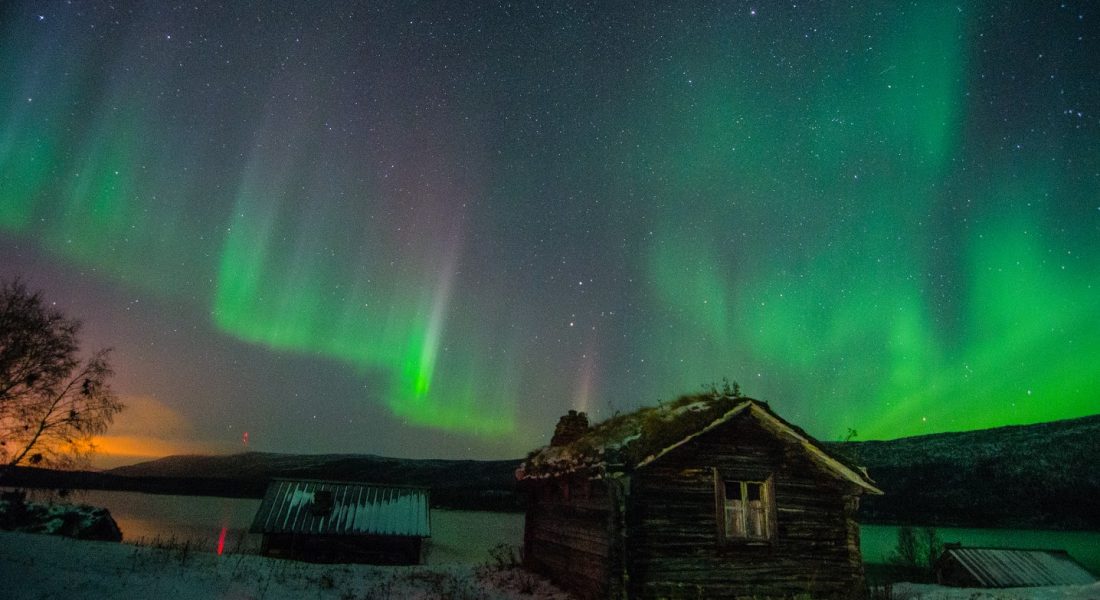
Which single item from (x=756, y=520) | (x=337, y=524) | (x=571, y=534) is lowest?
(x=337, y=524)

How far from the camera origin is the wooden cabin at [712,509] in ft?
45.2

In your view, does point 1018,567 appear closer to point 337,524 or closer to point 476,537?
point 337,524

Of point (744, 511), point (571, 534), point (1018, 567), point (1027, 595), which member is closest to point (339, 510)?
point (571, 534)

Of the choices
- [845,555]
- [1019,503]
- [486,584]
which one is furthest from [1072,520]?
[486,584]

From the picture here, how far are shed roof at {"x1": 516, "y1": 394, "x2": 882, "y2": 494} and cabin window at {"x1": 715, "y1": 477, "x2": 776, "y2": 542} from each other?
1.54 m

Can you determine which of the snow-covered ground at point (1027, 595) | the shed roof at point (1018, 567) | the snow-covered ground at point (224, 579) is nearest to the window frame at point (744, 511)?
the snow-covered ground at point (224, 579)

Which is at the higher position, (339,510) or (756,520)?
(756,520)

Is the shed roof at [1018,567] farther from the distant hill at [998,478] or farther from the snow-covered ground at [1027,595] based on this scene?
the distant hill at [998,478]

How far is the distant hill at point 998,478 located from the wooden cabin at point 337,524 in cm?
5832

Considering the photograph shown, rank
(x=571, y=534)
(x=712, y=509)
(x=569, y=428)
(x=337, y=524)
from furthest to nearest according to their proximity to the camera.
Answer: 1. (x=337, y=524)
2. (x=569, y=428)
3. (x=571, y=534)
4. (x=712, y=509)

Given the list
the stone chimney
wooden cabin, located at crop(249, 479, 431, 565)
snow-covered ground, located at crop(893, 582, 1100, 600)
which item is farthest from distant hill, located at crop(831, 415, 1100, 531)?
the stone chimney

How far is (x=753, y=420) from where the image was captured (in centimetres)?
1542

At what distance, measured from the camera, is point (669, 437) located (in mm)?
14047

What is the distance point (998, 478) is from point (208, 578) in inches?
4071
